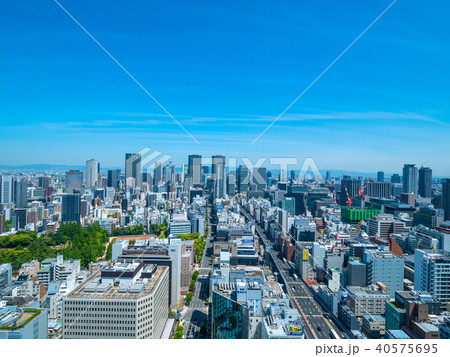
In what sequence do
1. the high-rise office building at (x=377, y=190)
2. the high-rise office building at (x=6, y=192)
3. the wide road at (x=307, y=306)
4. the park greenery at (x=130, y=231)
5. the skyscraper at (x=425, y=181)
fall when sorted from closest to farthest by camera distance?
the wide road at (x=307, y=306)
the skyscraper at (x=425, y=181)
the high-rise office building at (x=6, y=192)
the park greenery at (x=130, y=231)
the high-rise office building at (x=377, y=190)

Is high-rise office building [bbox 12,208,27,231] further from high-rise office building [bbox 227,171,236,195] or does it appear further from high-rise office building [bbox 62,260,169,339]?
high-rise office building [bbox 62,260,169,339]

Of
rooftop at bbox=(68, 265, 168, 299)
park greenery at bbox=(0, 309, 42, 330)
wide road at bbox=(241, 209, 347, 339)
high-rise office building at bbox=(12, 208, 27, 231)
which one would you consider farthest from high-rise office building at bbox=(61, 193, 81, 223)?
rooftop at bbox=(68, 265, 168, 299)

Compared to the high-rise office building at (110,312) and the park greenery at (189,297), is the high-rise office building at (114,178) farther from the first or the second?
the high-rise office building at (110,312)

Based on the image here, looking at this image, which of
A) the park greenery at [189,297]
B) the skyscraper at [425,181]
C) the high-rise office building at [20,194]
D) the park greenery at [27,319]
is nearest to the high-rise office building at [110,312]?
the park greenery at [27,319]

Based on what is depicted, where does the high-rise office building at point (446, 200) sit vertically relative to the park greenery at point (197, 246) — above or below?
above

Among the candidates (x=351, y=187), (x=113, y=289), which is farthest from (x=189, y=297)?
(x=351, y=187)
